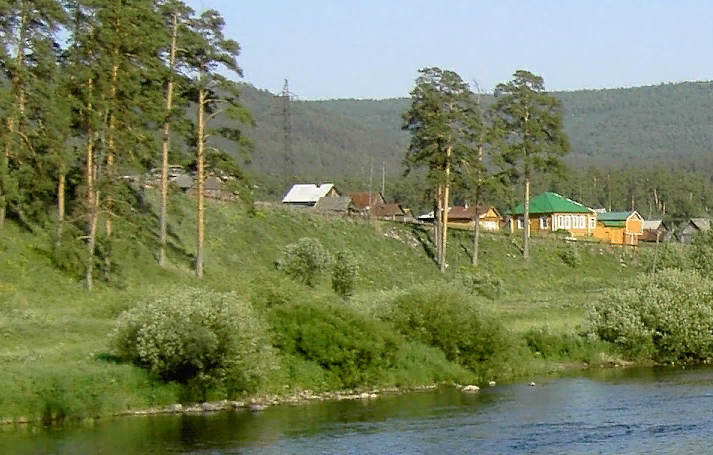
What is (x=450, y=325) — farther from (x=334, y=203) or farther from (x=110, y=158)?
(x=334, y=203)

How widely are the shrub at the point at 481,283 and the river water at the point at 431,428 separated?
103 feet

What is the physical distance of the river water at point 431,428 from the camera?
30703 millimetres

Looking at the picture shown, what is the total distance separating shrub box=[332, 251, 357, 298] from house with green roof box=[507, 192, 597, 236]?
59167 millimetres

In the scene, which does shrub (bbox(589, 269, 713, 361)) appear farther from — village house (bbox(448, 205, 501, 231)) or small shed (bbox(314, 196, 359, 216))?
village house (bbox(448, 205, 501, 231))

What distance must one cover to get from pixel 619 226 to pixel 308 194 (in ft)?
119

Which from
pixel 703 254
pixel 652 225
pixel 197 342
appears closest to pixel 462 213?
pixel 652 225

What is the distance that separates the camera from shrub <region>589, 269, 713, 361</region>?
50.0 m

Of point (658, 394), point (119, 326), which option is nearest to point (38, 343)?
point (119, 326)

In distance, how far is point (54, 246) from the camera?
54.5 metres

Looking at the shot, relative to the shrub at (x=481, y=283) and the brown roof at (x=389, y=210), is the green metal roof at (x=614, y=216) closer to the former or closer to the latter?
the brown roof at (x=389, y=210)

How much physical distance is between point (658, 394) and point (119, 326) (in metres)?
18.3

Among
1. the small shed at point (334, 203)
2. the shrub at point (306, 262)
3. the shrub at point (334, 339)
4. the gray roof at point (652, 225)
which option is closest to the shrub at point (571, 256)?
the small shed at point (334, 203)

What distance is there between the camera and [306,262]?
64750mm

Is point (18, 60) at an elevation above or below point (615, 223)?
above
